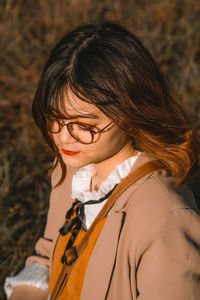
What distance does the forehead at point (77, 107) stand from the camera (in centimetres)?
100

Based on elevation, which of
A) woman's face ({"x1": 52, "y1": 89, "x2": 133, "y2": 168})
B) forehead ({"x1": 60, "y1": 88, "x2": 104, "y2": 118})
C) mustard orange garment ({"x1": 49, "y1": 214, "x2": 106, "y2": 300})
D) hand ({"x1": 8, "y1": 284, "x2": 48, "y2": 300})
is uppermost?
forehead ({"x1": 60, "y1": 88, "x2": 104, "y2": 118})

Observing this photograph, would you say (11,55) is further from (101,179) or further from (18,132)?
(101,179)

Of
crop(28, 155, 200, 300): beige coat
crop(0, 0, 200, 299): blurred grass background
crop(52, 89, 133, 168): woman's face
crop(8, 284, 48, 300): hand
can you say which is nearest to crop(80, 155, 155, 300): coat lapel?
crop(28, 155, 200, 300): beige coat

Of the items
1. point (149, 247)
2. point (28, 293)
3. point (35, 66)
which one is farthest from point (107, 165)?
point (35, 66)

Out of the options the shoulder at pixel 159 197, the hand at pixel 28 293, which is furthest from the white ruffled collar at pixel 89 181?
the hand at pixel 28 293

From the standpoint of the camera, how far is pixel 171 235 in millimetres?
938

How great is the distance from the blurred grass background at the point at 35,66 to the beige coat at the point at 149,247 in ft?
4.11

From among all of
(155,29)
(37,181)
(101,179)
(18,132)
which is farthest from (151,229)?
(155,29)

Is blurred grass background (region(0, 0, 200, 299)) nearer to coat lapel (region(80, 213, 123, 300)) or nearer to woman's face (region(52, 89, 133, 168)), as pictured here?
coat lapel (region(80, 213, 123, 300))

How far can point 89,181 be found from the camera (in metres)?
1.44

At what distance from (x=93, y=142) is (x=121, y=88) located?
0.72ft

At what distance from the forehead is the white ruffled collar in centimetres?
30

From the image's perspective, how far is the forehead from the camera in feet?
3.28

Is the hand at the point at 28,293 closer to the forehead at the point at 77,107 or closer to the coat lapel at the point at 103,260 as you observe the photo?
the coat lapel at the point at 103,260
